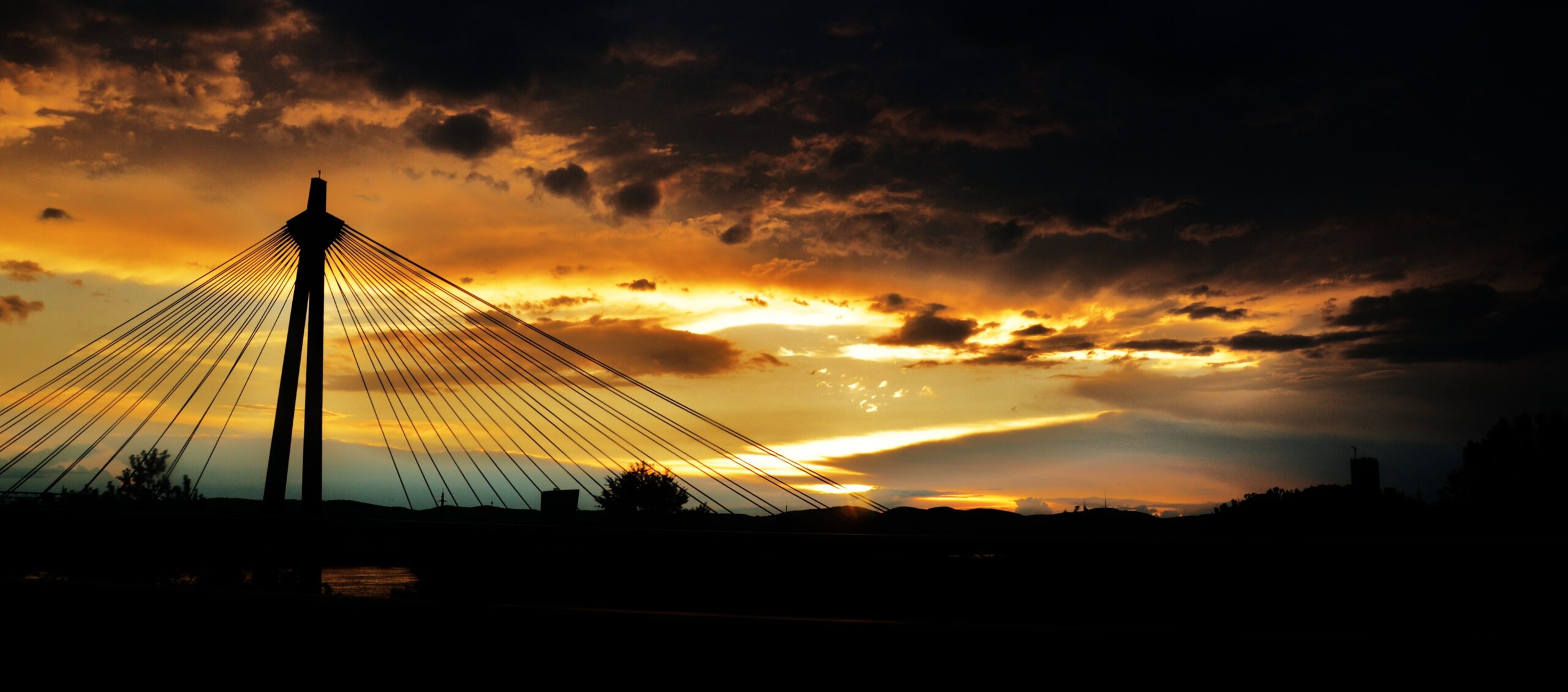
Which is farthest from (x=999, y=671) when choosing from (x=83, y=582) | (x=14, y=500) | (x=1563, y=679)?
(x=14, y=500)

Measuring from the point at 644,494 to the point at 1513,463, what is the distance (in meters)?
81.9

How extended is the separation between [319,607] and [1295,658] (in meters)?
4.71

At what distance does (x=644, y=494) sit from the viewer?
10338 centimetres

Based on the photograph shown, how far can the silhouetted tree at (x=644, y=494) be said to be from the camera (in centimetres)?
10156

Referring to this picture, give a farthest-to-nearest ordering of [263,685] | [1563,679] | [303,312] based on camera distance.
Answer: [303,312] < [263,685] < [1563,679]

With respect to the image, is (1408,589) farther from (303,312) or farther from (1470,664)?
(303,312)

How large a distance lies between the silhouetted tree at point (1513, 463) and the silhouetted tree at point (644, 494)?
72.8m

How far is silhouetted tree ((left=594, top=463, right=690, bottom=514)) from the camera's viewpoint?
333 ft

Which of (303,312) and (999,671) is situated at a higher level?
(303,312)

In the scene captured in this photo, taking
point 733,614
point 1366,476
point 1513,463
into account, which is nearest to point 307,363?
point 733,614

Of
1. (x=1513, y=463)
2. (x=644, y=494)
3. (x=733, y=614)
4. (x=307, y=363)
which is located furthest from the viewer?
(x=644, y=494)

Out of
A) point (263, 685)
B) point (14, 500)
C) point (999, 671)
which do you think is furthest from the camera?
point (14, 500)

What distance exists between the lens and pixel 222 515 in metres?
4.92

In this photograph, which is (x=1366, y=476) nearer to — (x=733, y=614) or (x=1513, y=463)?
(x=733, y=614)
